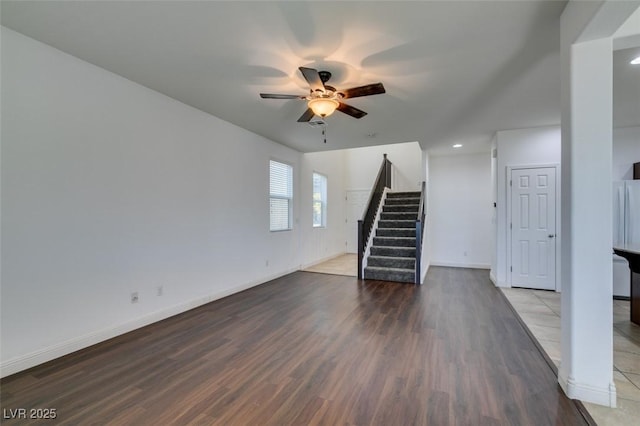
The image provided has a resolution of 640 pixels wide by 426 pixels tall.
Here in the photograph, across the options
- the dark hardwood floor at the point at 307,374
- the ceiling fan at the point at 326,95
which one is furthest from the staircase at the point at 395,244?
the ceiling fan at the point at 326,95

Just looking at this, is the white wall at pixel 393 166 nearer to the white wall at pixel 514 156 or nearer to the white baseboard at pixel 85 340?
the white wall at pixel 514 156

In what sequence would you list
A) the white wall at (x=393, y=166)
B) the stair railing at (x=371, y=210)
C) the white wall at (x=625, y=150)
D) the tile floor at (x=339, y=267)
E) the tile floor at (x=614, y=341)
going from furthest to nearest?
the white wall at (x=393, y=166), the tile floor at (x=339, y=267), the stair railing at (x=371, y=210), the white wall at (x=625, y=150), the tile floor at (x=614, y=341)

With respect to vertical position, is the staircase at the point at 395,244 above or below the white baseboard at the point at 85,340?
above

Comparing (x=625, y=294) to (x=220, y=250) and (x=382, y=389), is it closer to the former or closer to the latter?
(x=382, y=389)

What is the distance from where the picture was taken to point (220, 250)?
13.8 ft

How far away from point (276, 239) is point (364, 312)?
2475mm

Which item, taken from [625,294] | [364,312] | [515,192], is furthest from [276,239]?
[625,294]

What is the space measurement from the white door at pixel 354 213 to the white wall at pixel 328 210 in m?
0.17

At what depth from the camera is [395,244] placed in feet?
19.5

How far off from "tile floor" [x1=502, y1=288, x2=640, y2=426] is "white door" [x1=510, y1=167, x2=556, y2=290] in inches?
10.5

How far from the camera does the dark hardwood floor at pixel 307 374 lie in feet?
5.88

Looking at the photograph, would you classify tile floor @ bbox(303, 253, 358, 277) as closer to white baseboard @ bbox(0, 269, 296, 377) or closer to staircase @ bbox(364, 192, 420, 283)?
staircase @ bbox(364, 192, 420, 283)

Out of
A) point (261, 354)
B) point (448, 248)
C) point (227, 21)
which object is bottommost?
point (261, 354)

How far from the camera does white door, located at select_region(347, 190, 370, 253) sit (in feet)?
28.7
